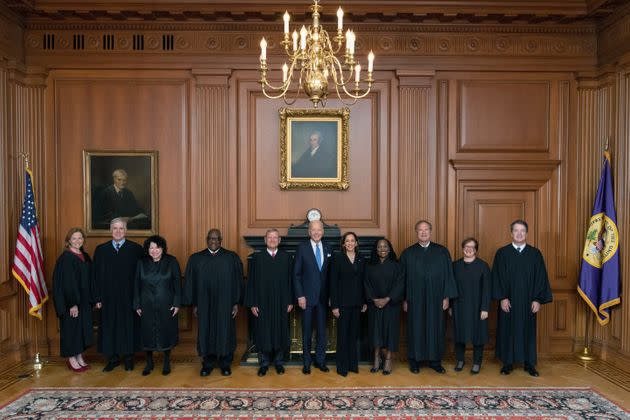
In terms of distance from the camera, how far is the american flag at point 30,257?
6673 mm

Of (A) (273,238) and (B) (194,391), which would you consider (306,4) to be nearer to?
(A) (273,238)

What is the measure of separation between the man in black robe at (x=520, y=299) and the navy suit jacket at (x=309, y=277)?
2.18 metres

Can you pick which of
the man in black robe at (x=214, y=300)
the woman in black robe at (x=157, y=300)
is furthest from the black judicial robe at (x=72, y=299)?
the man in black robe at (x=214, y=300)

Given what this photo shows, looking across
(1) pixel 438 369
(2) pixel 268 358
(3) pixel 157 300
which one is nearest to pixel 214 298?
(3) pixel 157 300

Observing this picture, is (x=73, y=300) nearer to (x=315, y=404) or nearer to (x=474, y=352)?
(x=315, y=404)

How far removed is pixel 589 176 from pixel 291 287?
4452 mm

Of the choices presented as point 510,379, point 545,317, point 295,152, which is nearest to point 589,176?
point 545,317

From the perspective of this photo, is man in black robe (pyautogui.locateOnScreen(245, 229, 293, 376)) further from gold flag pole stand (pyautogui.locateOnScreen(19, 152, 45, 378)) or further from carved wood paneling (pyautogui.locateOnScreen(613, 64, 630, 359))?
carved wood paneling (pyautogui.locateOnScreen(613, 64, 630, 359))

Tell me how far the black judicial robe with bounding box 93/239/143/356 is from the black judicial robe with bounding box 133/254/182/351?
254 mm

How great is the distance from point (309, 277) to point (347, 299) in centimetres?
55

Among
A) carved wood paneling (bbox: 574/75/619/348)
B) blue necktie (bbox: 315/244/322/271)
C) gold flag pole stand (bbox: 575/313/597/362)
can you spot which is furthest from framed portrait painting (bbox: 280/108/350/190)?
gold flag pole stand (bbox: 575/313/597/362)

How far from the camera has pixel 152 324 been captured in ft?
20.9

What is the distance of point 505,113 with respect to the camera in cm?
736

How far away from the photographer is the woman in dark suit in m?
6.38
